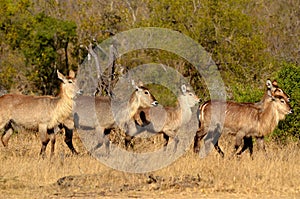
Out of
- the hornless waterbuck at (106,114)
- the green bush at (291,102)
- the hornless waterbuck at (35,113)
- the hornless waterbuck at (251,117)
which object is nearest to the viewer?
the hornless waterbuck at (251,117)

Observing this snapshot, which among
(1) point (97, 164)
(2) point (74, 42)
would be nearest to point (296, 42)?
(2) point (74, 42)

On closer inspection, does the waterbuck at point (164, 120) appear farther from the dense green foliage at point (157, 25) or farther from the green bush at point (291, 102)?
the dense green foliage at point (157, 25)

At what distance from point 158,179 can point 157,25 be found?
1155 cm

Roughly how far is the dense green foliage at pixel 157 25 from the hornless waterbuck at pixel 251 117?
476 centimetres

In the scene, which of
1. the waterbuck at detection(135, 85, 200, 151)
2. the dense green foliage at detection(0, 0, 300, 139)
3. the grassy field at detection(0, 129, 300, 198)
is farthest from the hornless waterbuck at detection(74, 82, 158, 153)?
the dense green foliage at detection(0, 0, 300, 139)

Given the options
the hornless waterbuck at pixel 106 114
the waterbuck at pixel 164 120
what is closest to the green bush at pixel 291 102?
the waterbuck at pixel 164 120

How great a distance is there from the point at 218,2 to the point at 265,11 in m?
4.53

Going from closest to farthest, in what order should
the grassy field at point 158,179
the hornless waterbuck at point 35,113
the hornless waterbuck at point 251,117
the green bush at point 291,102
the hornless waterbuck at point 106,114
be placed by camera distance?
the grassy field at point 158,179 < the hornless waterbuck at point 251,117 < the hornless waterbuck at point 35,113 < the hornless waterbuck at point 106,114 < the green bush at point 291,102

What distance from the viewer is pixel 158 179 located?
348 inches

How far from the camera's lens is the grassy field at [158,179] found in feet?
26.9

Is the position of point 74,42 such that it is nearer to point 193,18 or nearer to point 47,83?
point 47,83

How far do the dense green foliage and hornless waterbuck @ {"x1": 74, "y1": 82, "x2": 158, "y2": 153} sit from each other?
4.23m

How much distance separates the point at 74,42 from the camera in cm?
2241

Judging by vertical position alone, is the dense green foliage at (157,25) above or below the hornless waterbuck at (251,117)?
above
